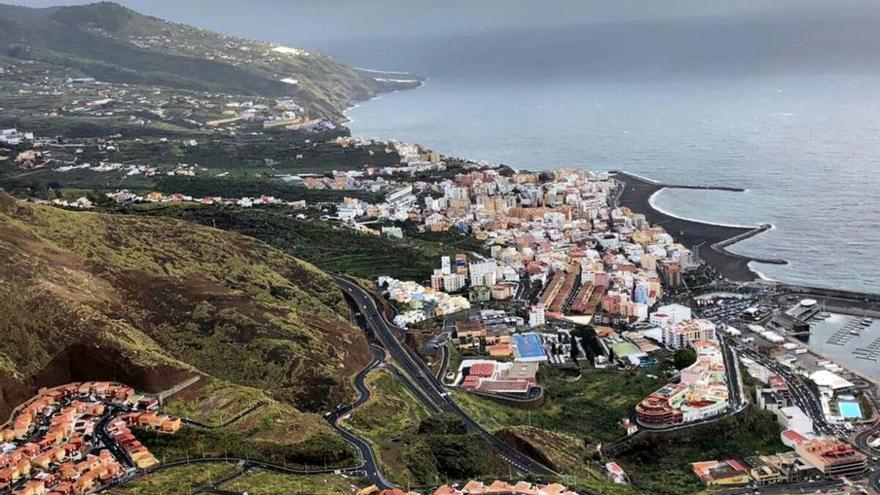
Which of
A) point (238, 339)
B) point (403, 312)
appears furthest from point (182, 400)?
point (403, 312)

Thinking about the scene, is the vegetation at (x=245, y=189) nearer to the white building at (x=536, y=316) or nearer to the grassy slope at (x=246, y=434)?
the white building at (x=536, y=316)

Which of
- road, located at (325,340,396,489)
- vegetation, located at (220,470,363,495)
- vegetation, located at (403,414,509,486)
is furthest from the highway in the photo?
vegetation, located at (220,470,363,495)

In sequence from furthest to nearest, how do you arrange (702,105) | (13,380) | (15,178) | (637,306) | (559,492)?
(702,105), (15,178), (637,306), (13,380), (559,492)

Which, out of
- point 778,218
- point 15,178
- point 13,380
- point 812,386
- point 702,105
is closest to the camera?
point 13,380

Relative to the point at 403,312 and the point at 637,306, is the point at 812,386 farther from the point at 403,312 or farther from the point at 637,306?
the point at 403,312

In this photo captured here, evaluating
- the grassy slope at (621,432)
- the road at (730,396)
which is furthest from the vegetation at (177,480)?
the road at (730,396)

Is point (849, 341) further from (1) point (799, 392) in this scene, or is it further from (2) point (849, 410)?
(2) point (849, 410)

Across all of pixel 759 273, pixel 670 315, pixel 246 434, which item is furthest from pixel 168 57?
pixel 246 434
